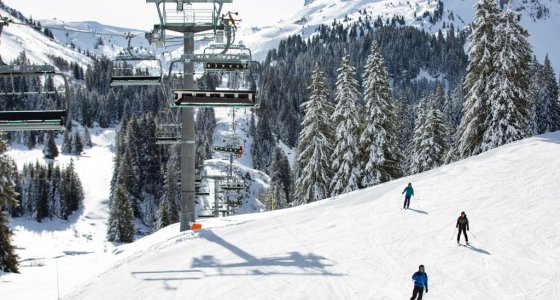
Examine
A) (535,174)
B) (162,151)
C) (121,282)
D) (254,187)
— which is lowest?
(254,187)

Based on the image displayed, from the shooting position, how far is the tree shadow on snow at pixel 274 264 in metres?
19.5

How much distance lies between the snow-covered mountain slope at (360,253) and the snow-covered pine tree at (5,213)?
73.4 inches

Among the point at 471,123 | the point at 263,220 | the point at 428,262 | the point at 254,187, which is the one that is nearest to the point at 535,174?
the point at 471,123

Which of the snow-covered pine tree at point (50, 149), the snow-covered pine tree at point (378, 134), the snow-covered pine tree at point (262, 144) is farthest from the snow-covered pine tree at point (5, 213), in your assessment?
the snow-covered pine tree at point (262, 144)

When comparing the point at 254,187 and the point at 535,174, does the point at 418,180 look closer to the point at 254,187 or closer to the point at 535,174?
the point at 535,174

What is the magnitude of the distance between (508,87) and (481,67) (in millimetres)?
2548

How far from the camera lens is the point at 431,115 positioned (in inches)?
1960

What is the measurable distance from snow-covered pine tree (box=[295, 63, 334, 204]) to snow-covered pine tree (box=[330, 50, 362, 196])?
2.42 ft

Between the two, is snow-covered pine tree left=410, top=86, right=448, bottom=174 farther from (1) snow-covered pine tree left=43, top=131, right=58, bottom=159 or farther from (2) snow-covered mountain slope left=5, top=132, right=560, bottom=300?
(1) snow-covered pine tree left=43, top=131, right=58, bottom=159

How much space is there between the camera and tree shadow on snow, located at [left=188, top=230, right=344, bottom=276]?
1955cm

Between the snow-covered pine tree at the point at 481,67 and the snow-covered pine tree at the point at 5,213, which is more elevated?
the snow-covered pine tree at the point at 481,67

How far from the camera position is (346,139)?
41750 millimetres

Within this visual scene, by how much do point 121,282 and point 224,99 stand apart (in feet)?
24.8

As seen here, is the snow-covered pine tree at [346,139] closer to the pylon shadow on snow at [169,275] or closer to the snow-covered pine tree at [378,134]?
the snow-covered pine tree at [378,134]
